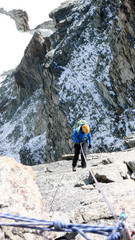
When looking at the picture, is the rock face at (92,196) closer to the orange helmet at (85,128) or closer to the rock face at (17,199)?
the rock face at (17,199)

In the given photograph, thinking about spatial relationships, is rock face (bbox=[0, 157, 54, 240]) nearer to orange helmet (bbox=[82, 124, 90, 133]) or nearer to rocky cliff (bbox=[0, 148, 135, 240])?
rocky cliff (bbox=[0, 148, 135, 240])

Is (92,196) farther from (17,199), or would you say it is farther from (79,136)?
(79,136)

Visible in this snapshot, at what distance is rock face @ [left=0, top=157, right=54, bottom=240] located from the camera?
2.70m

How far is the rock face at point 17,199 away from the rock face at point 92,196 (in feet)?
1.63

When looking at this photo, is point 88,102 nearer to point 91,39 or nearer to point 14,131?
point 91,39

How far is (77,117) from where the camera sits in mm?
19688

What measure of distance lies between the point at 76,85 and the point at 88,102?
1994 millimetres

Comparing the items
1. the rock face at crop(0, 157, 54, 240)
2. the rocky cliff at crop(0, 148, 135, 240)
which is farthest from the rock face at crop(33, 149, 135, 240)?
the rock face at crop(0, 157, 54, 240)

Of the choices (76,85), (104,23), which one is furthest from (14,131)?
(104,23)

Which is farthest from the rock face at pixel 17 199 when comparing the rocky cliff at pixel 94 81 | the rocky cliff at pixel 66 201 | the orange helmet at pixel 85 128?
the rocky cliff at pixel 94 81

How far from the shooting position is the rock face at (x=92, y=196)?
135 inches

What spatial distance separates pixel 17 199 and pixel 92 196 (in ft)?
6.33

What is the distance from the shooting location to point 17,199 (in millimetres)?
3121

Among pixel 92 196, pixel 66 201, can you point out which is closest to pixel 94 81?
pixel 66 201
